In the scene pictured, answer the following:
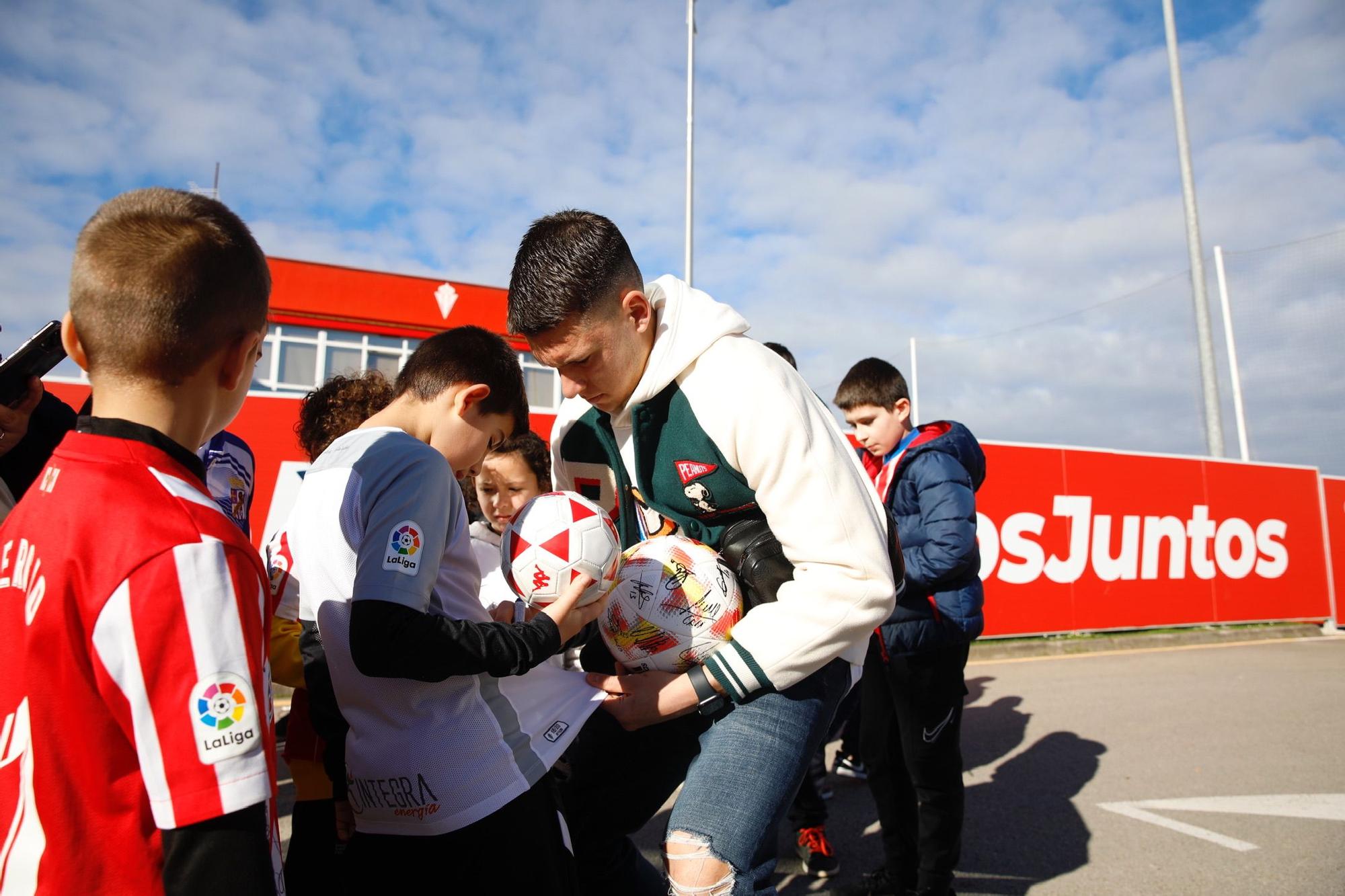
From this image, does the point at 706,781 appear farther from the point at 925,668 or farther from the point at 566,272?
the point at 925,668

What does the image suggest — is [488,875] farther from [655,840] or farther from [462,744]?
[655,840]

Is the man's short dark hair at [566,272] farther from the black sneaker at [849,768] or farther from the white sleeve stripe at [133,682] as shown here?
the black sneaker at [849,768]

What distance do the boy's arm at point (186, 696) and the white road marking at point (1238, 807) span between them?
4.88 metres

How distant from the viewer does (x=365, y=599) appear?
5.63 feet

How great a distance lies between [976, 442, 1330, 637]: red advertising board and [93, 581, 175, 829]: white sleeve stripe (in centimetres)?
930

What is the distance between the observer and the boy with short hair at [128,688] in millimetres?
1039

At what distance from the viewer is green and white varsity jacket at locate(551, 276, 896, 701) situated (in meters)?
1.86

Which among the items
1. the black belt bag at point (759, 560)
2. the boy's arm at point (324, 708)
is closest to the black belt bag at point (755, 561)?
the black belt bag at point (759, 560)

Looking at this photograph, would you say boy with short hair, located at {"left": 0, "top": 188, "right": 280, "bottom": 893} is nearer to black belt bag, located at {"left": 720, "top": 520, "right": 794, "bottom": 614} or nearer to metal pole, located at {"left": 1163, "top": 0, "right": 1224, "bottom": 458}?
black belt bag, located at {"left": 720, "top": 520, "right": 794, "bottom": 614}

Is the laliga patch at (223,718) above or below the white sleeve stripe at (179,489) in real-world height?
below

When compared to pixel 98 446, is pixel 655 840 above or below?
below

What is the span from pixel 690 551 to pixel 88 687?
1.36 meters

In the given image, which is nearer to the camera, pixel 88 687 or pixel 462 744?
pixel 88 687

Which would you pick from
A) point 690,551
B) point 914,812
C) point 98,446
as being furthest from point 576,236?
point 914,812
